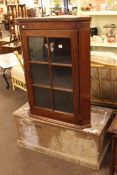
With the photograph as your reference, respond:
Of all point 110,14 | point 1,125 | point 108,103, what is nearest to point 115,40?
point 110,14

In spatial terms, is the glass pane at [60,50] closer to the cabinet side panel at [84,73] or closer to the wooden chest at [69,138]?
the cabinet side panel at [84,73]

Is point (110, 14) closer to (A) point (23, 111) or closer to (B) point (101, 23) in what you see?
(B) point (101, 23)

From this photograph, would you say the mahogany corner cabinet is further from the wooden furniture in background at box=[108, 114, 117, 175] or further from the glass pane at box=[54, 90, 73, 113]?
the wooden furniture in background at box=[108, 114, 117, 175]

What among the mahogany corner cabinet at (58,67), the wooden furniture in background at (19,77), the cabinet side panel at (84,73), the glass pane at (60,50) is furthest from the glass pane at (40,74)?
the wooden furniture in background at (19,77)

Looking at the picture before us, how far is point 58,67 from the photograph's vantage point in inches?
72.8

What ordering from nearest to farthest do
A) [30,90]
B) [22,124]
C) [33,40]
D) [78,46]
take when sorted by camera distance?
[78,46] → [33,40] → [30,90] → [22,124]

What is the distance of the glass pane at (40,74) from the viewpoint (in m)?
1.93

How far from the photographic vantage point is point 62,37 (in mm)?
1696

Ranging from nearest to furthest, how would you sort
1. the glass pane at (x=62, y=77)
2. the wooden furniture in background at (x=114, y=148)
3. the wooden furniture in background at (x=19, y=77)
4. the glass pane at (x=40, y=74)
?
the wooden furniture in background at (x=114, y=148)
the glass pane at (x=62, y=77)
the glass pane at (x=40, y=74)
the wooden furniture in background at (x=19, y=77)

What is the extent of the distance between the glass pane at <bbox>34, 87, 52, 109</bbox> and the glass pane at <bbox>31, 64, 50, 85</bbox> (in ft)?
0.26

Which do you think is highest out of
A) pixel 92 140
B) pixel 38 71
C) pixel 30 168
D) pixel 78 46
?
pixel 78 46

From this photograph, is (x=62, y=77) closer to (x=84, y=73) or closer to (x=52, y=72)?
(x=52, y=72)

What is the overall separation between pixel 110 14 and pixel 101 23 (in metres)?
0.38

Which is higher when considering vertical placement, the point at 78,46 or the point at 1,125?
the point at 78,46
